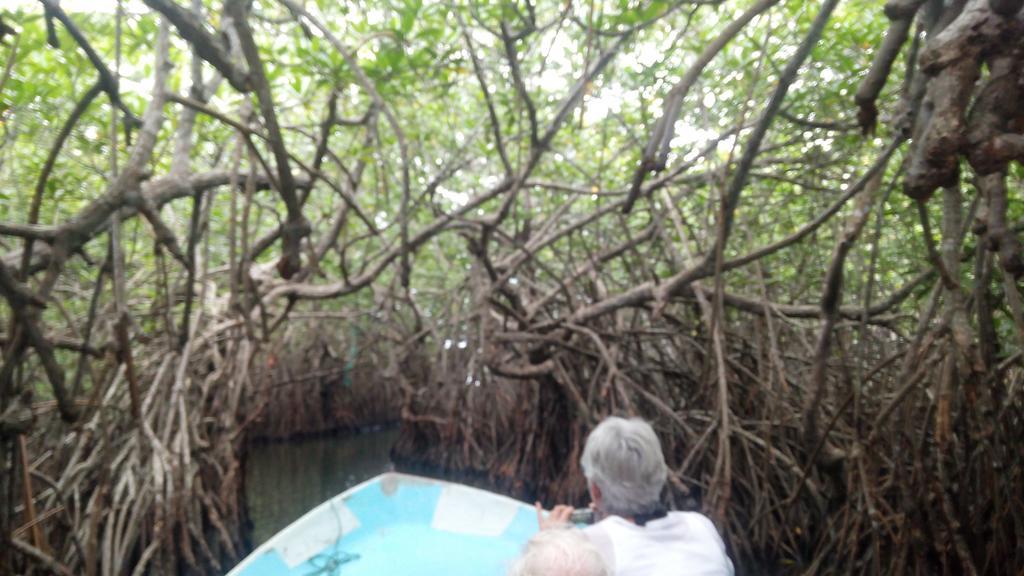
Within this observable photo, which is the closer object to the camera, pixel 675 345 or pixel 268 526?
pixel 675 345

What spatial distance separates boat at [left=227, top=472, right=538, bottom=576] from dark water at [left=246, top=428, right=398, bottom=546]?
1685mm

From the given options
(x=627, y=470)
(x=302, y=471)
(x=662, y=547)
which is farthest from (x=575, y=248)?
(x=662, y=547)

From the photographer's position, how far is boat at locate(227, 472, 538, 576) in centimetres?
300

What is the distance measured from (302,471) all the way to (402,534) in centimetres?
393

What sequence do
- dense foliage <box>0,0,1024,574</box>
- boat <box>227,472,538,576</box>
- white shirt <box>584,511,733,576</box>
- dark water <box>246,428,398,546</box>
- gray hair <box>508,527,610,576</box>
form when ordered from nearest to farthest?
gray hair <box>508,527,610,576</box>
white shirt <box>584,511,733,576</box>
dense foliage <box>0,0,1024,574</box>
boat <box>227,472,538,576</box>
dark water <box>246,428,398,546</box>

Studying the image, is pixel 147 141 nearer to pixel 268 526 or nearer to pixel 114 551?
pixel 114 551

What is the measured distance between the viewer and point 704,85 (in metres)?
3.66

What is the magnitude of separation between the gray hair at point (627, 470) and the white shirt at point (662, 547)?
0.27ft

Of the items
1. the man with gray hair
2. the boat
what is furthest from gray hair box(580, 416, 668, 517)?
the boat

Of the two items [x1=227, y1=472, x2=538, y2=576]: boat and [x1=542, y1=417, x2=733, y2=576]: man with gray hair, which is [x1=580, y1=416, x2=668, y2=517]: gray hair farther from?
[x1=227, y1=472, x2=538, y2=576]: boat

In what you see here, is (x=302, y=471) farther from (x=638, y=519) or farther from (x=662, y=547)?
(x=662, y=547)

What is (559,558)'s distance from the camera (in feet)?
4.01

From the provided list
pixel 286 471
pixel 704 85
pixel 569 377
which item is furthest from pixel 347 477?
pixel 704 85

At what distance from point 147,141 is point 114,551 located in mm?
2171
